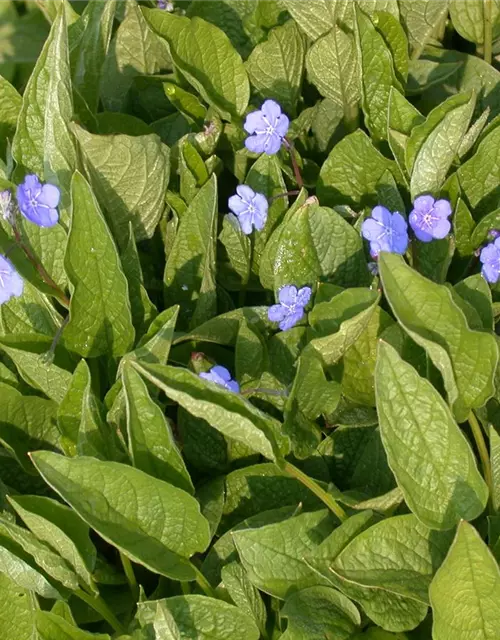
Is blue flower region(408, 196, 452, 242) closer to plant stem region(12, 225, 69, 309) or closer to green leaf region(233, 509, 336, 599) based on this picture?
green leaf region(233, 509, 336, 599)

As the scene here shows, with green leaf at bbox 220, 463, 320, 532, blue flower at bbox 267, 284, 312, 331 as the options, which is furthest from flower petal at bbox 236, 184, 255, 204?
green leaf at bbox 220, 463, 320, 532

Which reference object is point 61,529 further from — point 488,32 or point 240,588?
point 488,32

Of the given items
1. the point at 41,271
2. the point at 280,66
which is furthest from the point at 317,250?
the point at 280,66

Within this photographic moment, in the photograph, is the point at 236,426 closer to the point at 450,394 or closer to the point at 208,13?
the point at 450,394

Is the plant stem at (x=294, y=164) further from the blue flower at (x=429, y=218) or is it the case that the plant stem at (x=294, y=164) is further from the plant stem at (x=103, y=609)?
the plant stem at (x=103, y=609)

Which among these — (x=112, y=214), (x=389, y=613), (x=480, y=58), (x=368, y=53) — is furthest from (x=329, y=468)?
(x=480, y=58)

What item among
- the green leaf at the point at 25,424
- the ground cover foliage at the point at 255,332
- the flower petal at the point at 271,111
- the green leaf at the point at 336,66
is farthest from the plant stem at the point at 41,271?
the green leaf at the point at 336,66
